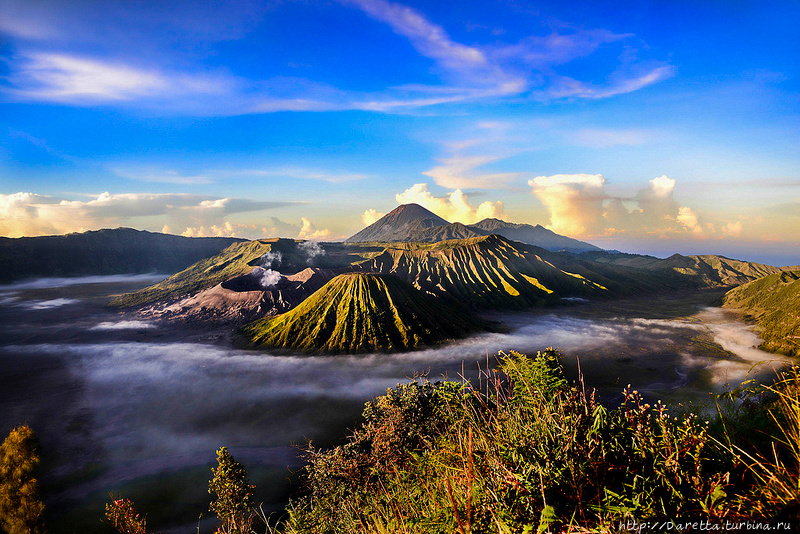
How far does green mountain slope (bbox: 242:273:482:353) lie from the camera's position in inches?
2995

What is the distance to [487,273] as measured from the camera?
138875 millimetres

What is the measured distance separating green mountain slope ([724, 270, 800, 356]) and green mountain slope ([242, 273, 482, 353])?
2385 inches

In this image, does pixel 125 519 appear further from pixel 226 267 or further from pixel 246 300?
pixel 226 267

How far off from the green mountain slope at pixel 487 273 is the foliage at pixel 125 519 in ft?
321

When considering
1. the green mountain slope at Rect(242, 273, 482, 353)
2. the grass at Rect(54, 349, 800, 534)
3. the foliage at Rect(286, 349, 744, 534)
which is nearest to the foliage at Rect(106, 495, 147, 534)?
Answer: the foliage at Rect(286, 349, 744, 534)

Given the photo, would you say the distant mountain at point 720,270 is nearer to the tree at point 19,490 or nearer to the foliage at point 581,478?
the foliage at point 581,478

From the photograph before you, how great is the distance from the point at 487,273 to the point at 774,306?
286 feet

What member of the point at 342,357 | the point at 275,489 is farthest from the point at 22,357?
the point at 275,489

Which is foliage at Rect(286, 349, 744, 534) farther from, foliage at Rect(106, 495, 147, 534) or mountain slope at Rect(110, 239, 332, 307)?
mountain slope at Rect(110, 239, 332, 307)

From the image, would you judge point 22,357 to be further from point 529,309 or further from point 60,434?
point 529,309

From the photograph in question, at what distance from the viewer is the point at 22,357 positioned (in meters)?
75.1

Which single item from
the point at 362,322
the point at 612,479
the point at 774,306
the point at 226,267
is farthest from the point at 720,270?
the point at 226,267

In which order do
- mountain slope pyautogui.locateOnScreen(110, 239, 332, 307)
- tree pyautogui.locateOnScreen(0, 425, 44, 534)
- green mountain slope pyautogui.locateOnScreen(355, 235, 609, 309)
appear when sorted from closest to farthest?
1. tree pyautogui.locateOnScreen(0, 425, 44, 534)
2. green mountain slope pyautogui.locateOnScreen(355, 235, 609, 309)
3. mountain slope pyautogui.locateOnScreen(110, 239, 332, 307)

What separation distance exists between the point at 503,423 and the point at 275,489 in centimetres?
3351
